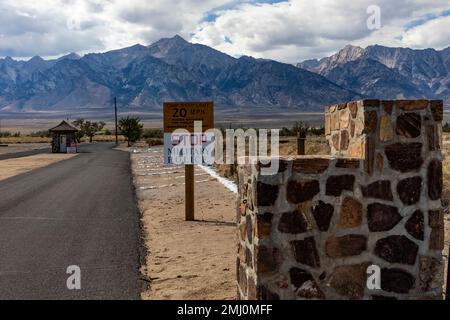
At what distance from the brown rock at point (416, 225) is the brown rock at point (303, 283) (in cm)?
109

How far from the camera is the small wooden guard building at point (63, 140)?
4803 centimetres

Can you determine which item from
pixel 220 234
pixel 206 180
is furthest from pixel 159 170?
pixel 220 234

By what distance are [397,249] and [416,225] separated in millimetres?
306

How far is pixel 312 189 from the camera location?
5.23 meters

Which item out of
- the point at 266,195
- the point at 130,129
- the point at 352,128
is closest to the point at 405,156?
the point at 352,128

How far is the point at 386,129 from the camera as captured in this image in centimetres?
539

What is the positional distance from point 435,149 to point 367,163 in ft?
2.46

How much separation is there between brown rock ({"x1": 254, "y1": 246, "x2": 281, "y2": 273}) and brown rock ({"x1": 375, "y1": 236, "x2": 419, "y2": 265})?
101 cm

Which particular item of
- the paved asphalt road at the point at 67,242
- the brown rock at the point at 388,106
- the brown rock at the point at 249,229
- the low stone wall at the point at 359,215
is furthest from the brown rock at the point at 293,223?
the paved asphalt road at the point at 67,242

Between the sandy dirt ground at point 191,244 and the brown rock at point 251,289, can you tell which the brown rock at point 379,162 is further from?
the sandy dirt ground at point 191,244

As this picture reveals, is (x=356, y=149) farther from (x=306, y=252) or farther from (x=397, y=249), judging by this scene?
(x=306, y=252)

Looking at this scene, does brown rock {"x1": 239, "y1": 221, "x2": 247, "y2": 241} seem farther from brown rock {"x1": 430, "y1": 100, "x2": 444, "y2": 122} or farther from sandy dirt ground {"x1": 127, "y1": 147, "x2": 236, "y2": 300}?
brown rock {"x1": 430, "y1": 100, "x2": 444, "y2": 122}

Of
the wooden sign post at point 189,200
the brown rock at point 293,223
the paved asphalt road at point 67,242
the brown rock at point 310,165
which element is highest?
the brown rock at point 310,165
